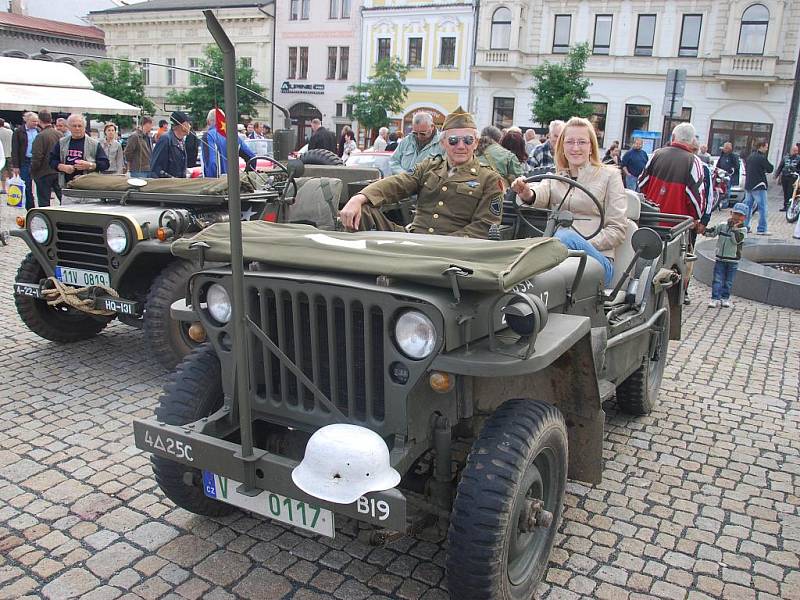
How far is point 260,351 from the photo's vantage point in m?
3.12

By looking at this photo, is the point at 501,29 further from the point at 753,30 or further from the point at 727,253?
the point at 727,253

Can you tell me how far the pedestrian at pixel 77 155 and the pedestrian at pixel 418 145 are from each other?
4.37 metres

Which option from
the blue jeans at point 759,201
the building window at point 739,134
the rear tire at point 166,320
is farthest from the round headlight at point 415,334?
the building window at point 739,134

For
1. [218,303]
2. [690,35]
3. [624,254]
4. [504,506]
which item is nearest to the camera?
[504,506]

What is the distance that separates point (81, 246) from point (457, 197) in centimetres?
306

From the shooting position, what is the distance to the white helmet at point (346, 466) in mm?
2473

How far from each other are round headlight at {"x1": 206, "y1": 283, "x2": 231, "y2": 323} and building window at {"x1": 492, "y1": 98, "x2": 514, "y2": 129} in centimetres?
3755

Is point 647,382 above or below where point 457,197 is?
below

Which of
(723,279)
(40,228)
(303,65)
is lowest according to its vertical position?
(723,279)

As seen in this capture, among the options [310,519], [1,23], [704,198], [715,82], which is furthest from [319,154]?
[1,23]

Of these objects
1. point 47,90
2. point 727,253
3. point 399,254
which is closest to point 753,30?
point 727,253

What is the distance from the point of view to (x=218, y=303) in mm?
3145

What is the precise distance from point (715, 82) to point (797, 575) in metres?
35.4

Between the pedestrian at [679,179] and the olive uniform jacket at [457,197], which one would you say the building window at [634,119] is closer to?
the pedestrian at [679,179]
